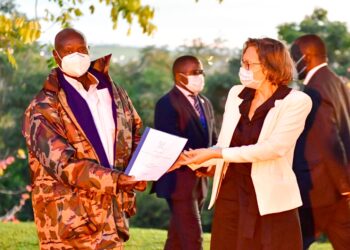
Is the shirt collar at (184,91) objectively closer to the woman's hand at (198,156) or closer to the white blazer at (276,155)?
the woman's hand at (198,156)

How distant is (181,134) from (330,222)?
2.10 meters

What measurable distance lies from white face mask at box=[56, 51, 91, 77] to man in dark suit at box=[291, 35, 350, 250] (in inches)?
99.6

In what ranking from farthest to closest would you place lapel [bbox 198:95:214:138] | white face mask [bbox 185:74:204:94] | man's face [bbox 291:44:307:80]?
white face mask [bbox 185:74:204:94] < lapel [bbox 198:95:214:138] < man's face [bbox 291:44:307:80]

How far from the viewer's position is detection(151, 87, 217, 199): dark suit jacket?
392 inches

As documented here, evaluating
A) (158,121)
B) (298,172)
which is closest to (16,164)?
(158,121)

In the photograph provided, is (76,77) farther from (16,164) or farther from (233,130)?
(16,164)

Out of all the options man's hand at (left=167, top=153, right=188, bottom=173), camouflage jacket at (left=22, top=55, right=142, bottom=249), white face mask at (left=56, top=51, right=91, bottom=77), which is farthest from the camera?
man's hand at (left=167, top=153, right=188, bottom=173)

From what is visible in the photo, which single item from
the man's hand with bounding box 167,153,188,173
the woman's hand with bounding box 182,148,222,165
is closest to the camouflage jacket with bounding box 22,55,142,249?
the man's hand with bounding box 167,153,188,173

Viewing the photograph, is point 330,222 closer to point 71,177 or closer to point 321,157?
point 321,157

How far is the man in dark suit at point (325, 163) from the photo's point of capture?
27.0ft

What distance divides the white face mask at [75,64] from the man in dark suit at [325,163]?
2.53 m

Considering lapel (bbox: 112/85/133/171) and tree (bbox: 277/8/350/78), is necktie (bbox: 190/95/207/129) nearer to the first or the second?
lapel (bbox: 112/85/133/171)

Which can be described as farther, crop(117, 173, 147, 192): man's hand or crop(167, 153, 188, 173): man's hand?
crop(167, 153, 188, 173): man's hand

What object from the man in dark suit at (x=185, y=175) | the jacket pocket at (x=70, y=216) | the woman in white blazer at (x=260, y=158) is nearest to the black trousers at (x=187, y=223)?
the man in dark suit at (x=185, y=175)
